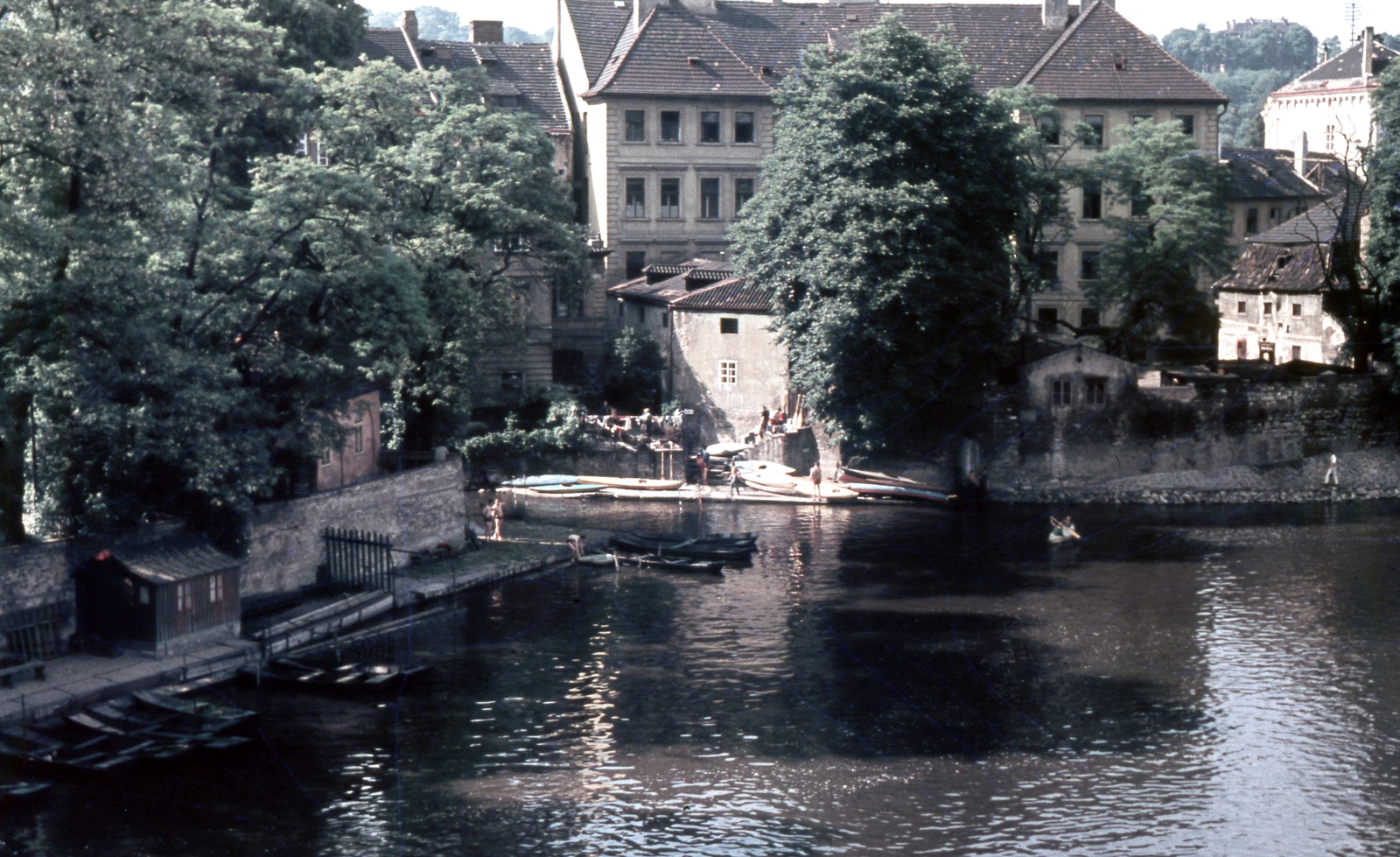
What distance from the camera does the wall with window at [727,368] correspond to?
213ft

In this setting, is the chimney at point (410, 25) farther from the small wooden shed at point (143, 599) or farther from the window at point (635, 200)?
the small wooden shed at point (143, 599)

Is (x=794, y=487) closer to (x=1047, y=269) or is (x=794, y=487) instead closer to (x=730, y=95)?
(x=1047, y=269)

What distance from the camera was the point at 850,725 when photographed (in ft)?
114

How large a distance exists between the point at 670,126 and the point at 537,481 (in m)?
21.7

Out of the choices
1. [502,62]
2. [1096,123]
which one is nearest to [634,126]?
[502,62]

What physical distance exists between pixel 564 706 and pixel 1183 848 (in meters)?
13.7

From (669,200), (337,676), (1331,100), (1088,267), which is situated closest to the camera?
(337,676)

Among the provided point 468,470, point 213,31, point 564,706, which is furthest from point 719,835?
point 468,470

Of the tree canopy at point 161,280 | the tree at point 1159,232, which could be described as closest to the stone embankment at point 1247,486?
the tree at point 1159,232

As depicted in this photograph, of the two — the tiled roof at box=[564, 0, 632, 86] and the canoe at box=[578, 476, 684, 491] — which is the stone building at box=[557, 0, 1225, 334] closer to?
the tiled roof at box=[564, 0, 632, 86]

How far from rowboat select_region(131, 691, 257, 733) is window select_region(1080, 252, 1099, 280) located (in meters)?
51.4

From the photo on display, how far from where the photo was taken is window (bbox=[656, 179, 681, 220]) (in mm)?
75875

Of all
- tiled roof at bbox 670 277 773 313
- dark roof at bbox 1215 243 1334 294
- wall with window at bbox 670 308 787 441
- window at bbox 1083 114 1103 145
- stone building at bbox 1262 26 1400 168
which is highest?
stone building at bbox 1262 26 1400 168

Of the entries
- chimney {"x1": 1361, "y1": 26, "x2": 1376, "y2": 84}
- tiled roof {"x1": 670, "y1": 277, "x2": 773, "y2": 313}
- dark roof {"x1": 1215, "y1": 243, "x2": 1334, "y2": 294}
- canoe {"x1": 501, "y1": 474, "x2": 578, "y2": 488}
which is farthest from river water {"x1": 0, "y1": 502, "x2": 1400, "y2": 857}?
chimney {"x1": 1361, "y1": 26, "x2": 1376, "y2": 84}
